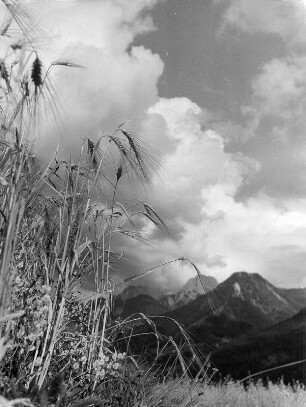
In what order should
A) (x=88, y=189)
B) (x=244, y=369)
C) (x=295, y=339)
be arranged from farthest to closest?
(x=295, y=339) → (x=244, y=369) → (x=88, y=189)

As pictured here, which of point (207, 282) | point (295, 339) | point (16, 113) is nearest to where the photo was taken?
point (16, 113)

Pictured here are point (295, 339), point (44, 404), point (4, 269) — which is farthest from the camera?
point (295, 339)

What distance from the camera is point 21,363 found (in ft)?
5.87

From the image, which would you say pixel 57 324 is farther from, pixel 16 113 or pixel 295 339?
pixel 295 339

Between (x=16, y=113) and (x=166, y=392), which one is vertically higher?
(x=16, y=113)

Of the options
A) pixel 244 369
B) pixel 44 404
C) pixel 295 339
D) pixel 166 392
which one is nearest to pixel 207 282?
pixel 166 392

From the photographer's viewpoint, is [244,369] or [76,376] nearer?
[76,376]

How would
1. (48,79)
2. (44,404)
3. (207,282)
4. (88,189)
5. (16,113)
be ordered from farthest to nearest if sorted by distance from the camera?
(207,282)
(88,189)
(16,113)
(48,79)
(44,404)

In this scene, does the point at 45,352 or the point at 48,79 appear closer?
the point at 48,79

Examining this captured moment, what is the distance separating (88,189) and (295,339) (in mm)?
116993

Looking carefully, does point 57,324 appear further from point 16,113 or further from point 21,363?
point 16,113

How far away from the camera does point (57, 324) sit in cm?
173

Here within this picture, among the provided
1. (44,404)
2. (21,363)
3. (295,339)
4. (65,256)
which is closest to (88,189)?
(65,256)

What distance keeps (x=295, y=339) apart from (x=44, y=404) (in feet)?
385
